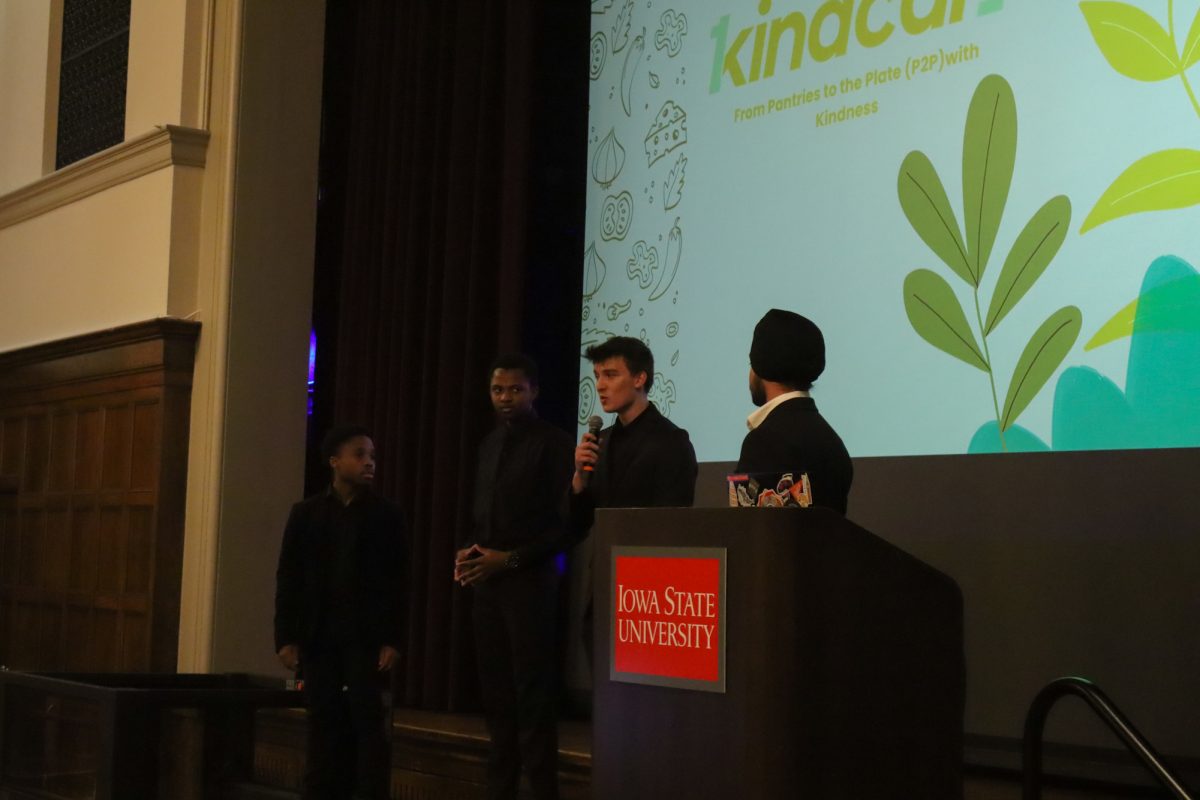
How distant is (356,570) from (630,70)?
242 centimetres

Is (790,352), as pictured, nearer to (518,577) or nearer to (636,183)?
(518,577)

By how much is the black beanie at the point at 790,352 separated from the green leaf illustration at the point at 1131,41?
1679 millimetres

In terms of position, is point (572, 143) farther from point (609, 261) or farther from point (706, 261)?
point (706, 261)

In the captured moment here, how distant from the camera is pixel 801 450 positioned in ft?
8.91

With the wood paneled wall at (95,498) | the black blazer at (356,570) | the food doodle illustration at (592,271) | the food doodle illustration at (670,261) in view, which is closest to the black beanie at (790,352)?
the black blazer at (356,570)

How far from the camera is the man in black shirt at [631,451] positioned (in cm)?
379

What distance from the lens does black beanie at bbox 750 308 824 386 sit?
282cm

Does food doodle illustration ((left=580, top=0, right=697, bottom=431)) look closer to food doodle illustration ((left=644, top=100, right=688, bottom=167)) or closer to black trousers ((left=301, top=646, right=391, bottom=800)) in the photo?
food doodle illustration ((left=644, top=100, right=688, bottom=167))

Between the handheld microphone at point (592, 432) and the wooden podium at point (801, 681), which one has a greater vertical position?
the handheld microphone at point (592, 432)

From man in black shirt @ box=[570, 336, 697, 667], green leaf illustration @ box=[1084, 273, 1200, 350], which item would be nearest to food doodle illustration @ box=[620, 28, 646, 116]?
man in black shirt @ box=[570, 336, 697, 667]

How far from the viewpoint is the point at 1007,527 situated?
4.21 meters

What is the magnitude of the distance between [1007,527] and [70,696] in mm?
2911

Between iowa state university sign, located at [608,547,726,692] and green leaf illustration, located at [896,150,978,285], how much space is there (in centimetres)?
207

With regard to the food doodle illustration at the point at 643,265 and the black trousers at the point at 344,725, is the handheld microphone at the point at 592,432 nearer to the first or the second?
the black trousers at the point at 344,725
